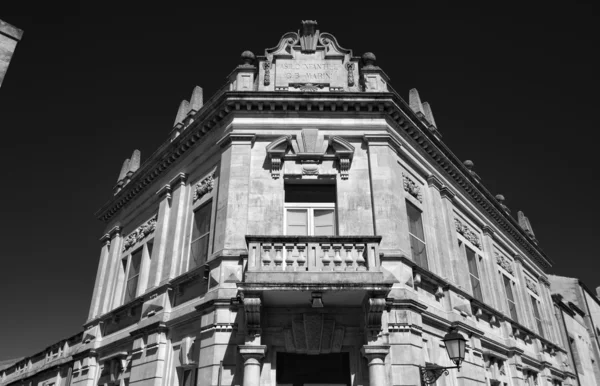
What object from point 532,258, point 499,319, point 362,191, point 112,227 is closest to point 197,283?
point 362,191

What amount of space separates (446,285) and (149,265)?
10177 millimetres

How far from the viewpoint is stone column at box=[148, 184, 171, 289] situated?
14.1m

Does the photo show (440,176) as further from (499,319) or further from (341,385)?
(341,385)

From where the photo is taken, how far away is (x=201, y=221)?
1379 centimetres

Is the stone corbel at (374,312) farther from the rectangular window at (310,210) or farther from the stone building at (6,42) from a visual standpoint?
the stone building at (6,42)

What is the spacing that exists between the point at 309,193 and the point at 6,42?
7.88 metres

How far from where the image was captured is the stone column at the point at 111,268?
17031mm

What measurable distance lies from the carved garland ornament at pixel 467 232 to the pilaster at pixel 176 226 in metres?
9.93

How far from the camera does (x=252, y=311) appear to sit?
9.72 meters

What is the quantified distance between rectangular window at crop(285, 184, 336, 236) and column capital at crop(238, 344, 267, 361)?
326cm

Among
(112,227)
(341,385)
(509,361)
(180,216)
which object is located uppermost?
(112,227)

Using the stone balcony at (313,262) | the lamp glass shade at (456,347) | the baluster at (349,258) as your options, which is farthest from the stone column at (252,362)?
the lamp glass shade at (456,347)

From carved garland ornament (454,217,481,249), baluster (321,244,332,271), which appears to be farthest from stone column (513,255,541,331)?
baluster (321,244,332,271)

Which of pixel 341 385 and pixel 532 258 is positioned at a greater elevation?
pixel 532 258
